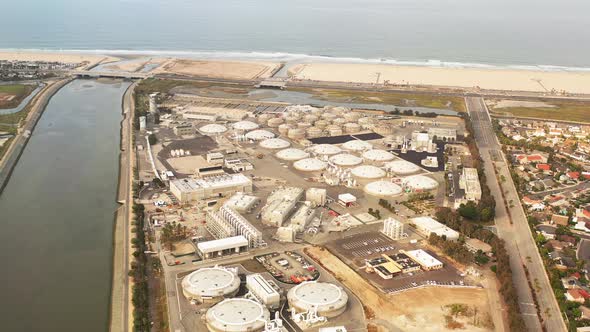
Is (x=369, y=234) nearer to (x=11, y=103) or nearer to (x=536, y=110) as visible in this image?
(x=536, y=110)

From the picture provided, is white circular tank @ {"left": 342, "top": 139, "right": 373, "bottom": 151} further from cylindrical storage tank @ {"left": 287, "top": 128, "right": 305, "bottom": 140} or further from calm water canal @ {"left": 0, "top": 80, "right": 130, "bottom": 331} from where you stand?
calm water canal @ {"left": 0, "top": 80, "right": 130, "bottom": 331}

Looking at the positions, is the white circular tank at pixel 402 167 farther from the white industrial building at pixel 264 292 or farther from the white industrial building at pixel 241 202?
the white industrial building at pixel 264 292

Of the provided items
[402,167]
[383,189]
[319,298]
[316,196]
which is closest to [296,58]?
[402,167]

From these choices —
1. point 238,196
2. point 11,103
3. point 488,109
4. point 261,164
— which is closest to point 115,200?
point 238,196

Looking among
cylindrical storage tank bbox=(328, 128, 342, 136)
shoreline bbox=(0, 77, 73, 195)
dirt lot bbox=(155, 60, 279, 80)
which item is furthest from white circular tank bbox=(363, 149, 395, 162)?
dirt lot bbox=(155, 60, 279, 80)

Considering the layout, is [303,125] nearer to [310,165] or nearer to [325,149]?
[325,149]

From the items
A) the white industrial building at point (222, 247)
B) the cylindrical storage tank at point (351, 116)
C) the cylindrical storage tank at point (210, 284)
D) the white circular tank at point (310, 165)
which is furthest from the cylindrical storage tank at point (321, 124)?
the cylindrical storage tank at point (210, 284)
